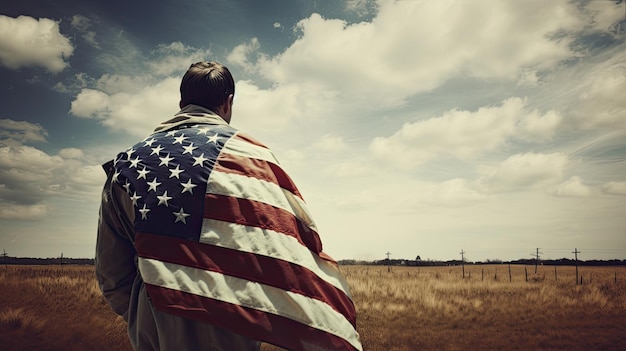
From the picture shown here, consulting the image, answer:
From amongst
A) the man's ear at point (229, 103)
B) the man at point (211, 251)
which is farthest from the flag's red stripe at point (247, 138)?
the man's ear at point (229, 103)

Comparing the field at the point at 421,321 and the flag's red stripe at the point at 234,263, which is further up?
the flag's red stripe at the point at 234,263

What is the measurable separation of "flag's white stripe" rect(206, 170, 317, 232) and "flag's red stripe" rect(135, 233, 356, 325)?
0.98ft

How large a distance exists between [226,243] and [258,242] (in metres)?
0.17

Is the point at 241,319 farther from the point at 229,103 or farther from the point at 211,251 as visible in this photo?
the point at 229,103

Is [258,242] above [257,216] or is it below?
below

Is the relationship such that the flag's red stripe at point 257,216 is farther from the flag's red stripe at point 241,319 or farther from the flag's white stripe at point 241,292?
the flag's red stripe at point 241,319

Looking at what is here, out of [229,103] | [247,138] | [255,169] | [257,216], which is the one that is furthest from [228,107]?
[257,216]

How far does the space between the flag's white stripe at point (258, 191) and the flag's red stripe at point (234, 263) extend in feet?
0.98

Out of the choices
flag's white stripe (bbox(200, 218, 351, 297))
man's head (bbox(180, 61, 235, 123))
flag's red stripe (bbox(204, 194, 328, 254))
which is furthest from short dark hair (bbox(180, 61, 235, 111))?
flag's white stripe (bbox(200, 218, 351, 297))

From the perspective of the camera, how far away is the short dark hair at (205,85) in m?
2.13

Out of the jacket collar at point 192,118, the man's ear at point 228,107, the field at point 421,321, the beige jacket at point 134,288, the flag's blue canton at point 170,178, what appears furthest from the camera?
the field at point 421,321

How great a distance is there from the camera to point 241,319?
1.73 meters

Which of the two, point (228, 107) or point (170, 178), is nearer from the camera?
point (170, 178)

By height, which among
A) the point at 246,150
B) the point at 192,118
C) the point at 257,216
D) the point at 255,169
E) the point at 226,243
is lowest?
the point at 226,243
